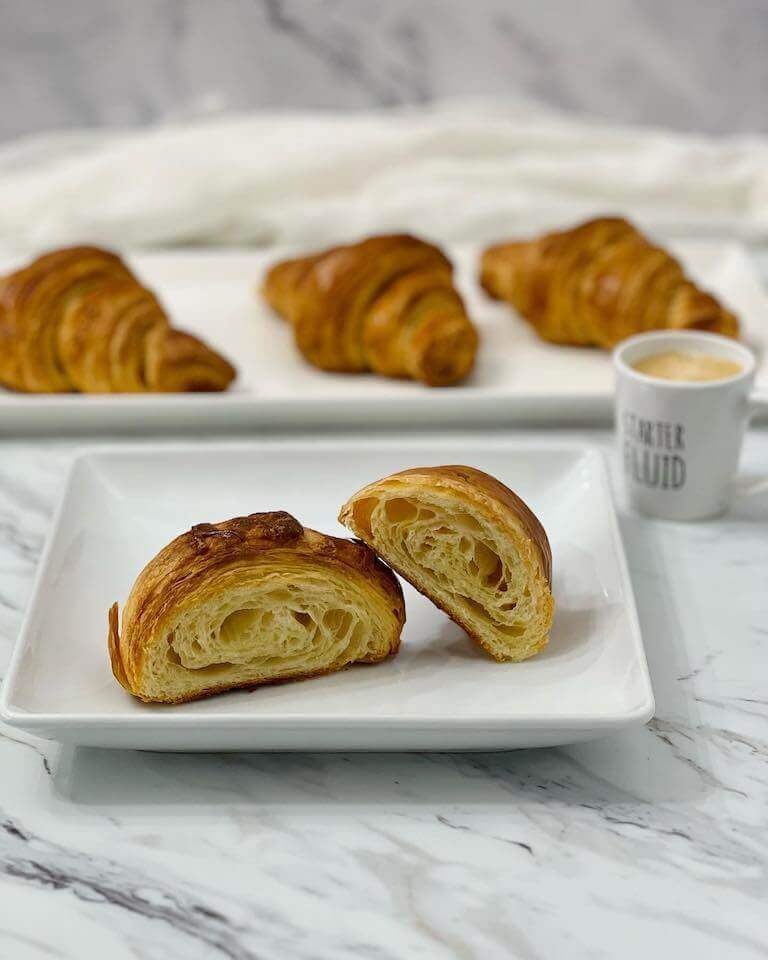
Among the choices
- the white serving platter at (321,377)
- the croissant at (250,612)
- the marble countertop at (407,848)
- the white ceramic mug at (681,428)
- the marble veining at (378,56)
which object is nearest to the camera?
the marble countertop at (407,848)

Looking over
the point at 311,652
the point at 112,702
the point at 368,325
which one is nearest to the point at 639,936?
the point at 311,652

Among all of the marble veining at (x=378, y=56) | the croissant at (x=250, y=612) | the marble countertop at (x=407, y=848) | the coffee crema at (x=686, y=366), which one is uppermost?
the marble veining at (x=378, y=56)

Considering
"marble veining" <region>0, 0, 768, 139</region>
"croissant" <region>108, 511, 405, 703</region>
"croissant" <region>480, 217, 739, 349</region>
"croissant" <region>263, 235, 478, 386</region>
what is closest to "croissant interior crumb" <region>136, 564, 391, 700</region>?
"croissant" <region>108, 511, 405, 703</region>

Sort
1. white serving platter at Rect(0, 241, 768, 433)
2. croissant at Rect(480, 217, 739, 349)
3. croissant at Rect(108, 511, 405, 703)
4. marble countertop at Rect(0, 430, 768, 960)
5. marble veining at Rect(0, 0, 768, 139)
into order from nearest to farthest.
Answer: marble countertop at Rect(0, 430, 768, 960)
croissant at Rect(108, 511, 405, 703)
white serving platter at Rect(0, 241, 768, 433)
croissant at Rect(480, 217, 739, 349)
marble veining at Rect(0, 0, 768, 139)

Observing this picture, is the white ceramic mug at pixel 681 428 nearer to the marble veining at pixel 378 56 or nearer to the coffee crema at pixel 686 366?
the coffee crema at pixel 686 366

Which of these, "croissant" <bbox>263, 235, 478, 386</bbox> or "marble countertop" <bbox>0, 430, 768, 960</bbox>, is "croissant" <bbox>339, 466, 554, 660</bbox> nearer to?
"marble countertop" <bbox>0, 430, 768, 960</bbox>

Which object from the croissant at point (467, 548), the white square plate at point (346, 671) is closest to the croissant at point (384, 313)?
the white square plate at point (346, 671)
